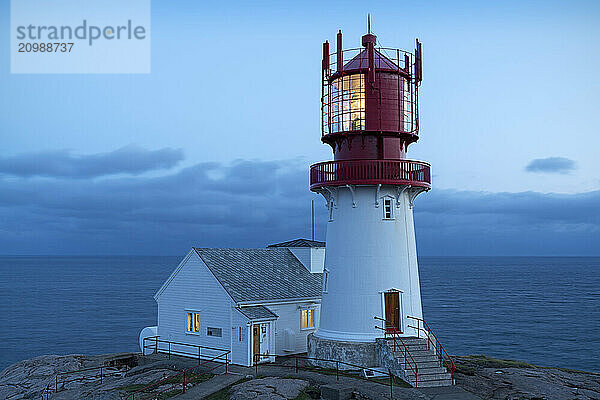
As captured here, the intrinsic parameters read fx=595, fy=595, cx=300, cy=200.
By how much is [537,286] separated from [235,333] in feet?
378

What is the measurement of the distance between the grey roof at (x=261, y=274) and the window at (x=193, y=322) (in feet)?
8.46

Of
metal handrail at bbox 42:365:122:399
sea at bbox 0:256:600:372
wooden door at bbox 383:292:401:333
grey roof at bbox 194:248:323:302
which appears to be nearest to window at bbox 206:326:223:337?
grey roof at bbox 194:248:323:302

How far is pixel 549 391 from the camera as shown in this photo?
2389cm

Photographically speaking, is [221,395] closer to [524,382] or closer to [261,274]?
[261,274]

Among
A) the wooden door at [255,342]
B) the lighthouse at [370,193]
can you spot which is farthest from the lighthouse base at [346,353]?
the wooden door at [255,342]

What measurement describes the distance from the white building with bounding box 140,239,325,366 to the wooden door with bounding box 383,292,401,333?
5638 millimetres

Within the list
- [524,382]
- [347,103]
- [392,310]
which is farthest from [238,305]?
[524,382]

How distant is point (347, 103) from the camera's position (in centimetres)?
2633

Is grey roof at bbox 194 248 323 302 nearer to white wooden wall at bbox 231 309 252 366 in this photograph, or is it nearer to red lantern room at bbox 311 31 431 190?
white wooden wall at bbox 231 309 252 366

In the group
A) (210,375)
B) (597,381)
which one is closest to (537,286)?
(597,381)

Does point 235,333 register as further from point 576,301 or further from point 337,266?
point 576,301

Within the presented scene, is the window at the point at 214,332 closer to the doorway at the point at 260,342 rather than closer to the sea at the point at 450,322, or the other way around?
the doorway at the point at 260,342

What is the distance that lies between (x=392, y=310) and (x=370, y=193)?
5.22 m

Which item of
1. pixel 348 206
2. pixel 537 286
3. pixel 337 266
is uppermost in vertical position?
pixel 348 206
